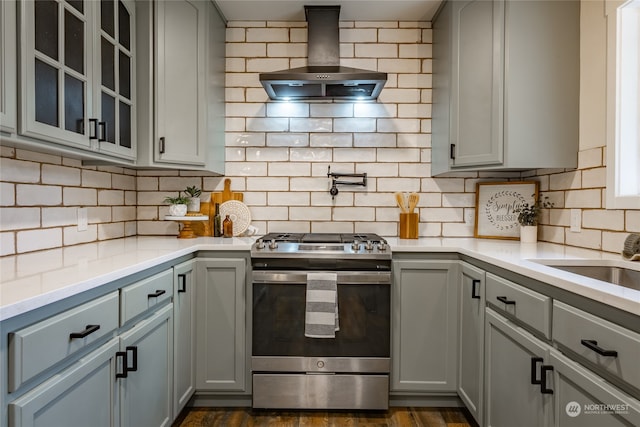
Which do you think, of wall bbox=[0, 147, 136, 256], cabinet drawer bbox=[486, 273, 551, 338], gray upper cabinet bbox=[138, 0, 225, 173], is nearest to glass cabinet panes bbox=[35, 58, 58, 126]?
wall bbox=[0, 147, 136, 256]

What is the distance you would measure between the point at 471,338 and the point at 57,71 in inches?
88.8

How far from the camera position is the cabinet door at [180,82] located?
222cm

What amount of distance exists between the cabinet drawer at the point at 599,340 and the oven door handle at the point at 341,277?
96cm

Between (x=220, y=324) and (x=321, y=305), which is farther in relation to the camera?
(x=220, y=324)

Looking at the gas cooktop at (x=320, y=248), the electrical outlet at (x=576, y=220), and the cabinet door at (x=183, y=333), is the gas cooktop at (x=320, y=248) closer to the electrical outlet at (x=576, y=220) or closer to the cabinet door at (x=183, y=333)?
the cabinet door at (x=183, y=333)

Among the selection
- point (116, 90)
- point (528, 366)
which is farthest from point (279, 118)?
point (528, 366)

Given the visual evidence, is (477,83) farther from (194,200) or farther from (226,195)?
(194,200)

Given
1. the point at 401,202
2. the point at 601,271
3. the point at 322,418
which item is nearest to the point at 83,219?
the point at 322,418

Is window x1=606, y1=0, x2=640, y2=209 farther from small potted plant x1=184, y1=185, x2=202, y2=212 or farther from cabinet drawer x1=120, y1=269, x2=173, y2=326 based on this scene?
small potted plant x1=184, y1=185, x2=202, y2=212

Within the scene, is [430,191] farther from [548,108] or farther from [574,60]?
[574,60]

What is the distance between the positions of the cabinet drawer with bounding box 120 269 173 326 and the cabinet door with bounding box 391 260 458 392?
1.24m

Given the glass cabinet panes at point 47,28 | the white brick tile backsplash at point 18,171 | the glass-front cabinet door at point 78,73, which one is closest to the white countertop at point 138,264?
the white brick tile backsplash at point 18,171

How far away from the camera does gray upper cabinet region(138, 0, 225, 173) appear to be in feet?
7.14

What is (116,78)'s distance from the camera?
1.94m
